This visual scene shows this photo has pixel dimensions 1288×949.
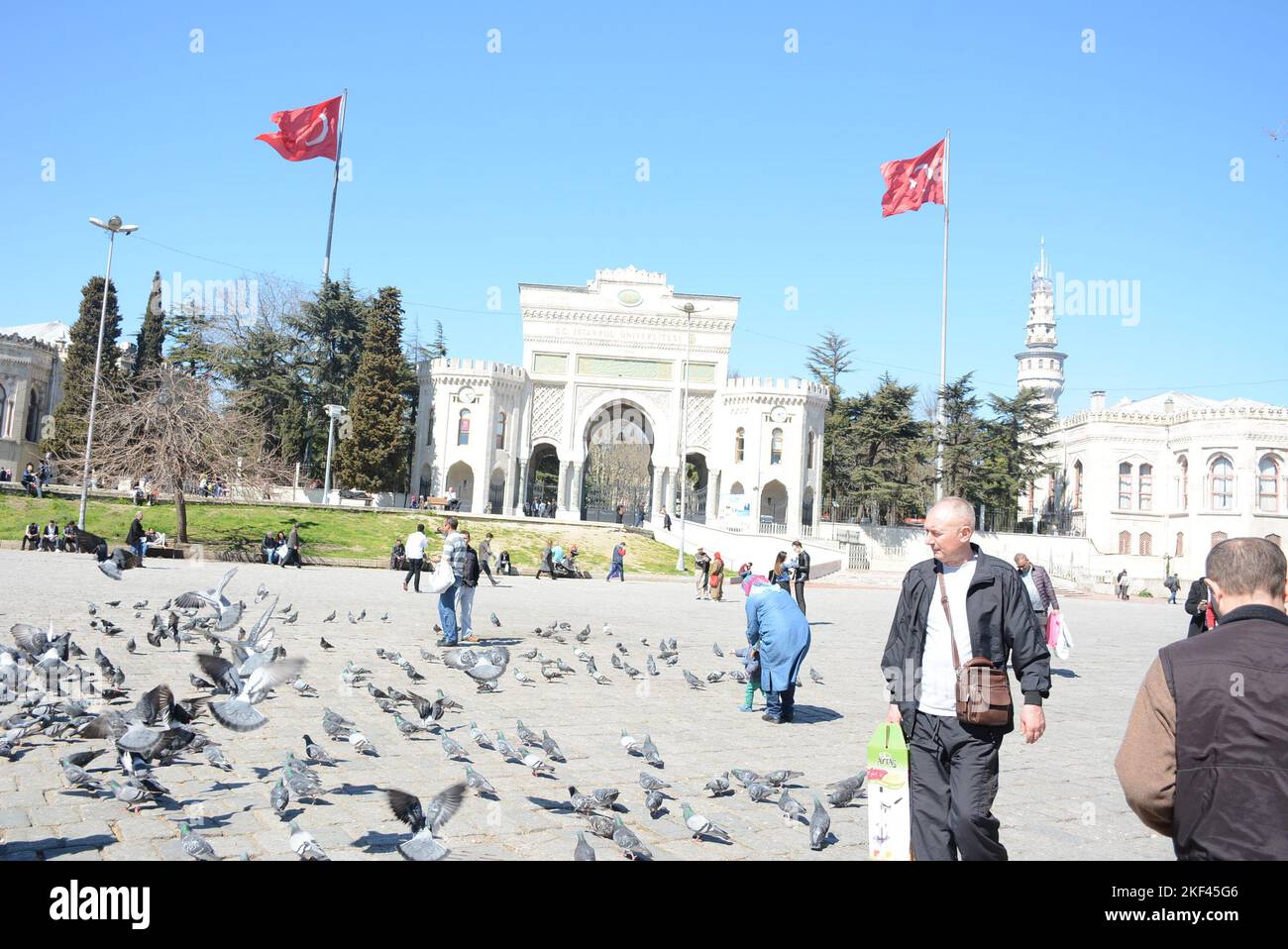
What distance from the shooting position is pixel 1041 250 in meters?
126

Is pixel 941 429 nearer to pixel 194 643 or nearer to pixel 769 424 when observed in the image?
pixel 769 424

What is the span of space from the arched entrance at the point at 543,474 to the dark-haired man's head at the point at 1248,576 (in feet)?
173

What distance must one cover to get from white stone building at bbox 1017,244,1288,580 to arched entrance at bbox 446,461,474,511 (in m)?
35.0

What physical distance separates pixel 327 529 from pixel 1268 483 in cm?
5266

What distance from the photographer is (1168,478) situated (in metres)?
59.4

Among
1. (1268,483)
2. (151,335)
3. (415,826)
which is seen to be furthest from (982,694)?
(1268,483)

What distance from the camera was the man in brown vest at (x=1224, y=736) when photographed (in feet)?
8.33

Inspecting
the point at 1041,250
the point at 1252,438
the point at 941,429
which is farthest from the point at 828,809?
the point at 1041,250

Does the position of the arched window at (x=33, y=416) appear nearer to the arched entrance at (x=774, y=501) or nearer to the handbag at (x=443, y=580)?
the arched entrance at (x=774, y=501)

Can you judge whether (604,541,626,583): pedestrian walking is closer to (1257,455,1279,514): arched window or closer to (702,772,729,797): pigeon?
(702,772,729,797): pigeon

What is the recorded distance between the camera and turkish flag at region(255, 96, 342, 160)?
151 ft

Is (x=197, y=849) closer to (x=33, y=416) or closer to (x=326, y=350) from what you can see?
(x=326, y=350)

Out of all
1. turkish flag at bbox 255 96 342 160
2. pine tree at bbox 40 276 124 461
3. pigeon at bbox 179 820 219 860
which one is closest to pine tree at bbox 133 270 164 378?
pine tree at bbox 40 276 124 461
